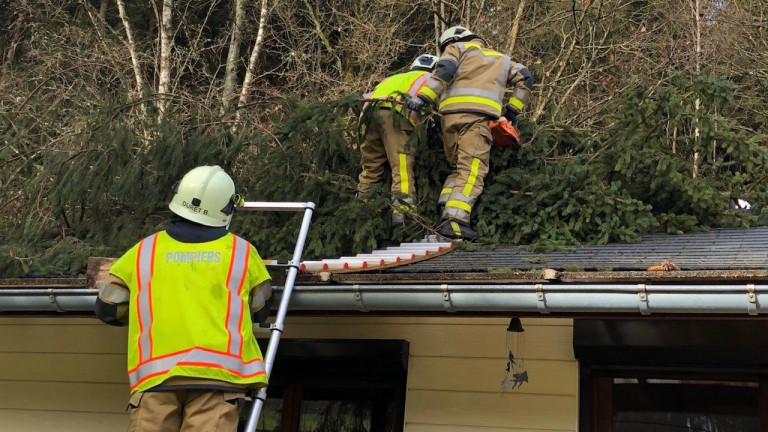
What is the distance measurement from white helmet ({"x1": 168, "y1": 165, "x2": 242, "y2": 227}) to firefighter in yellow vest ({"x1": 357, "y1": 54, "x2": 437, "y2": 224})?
8.09 feet

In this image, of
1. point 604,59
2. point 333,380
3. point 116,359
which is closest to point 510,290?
point 333,380

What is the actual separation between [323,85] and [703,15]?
557 cm

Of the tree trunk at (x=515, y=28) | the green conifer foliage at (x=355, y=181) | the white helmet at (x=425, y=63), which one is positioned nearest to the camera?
the green conifer foliage at (x=355, y=181)

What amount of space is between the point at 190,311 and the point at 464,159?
3172 millimetres

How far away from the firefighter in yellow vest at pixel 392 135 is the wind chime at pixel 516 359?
171 centimetres

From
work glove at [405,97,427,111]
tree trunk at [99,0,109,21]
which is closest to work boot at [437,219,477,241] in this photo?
work glove at [405,97,427,111]

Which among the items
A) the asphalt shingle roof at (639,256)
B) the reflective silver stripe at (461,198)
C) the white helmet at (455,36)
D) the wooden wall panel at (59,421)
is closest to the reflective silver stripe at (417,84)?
the white helmet at (455,36)

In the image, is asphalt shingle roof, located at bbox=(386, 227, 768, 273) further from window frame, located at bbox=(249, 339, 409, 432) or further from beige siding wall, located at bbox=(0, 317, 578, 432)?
window frame, located at bbox=(249, 339, 409, 432)

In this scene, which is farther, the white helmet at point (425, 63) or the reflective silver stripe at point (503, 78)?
the white helmet at point (425, 63)

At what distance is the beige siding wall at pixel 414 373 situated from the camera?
434 centimetres

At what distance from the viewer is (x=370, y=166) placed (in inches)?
257

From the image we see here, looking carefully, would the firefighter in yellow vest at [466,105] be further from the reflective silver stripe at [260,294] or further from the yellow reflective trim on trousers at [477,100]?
the reflective silver stripe at [260,294]

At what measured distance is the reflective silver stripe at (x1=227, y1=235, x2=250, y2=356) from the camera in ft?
10.4

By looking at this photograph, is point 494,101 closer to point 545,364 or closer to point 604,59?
A: point 545,364
